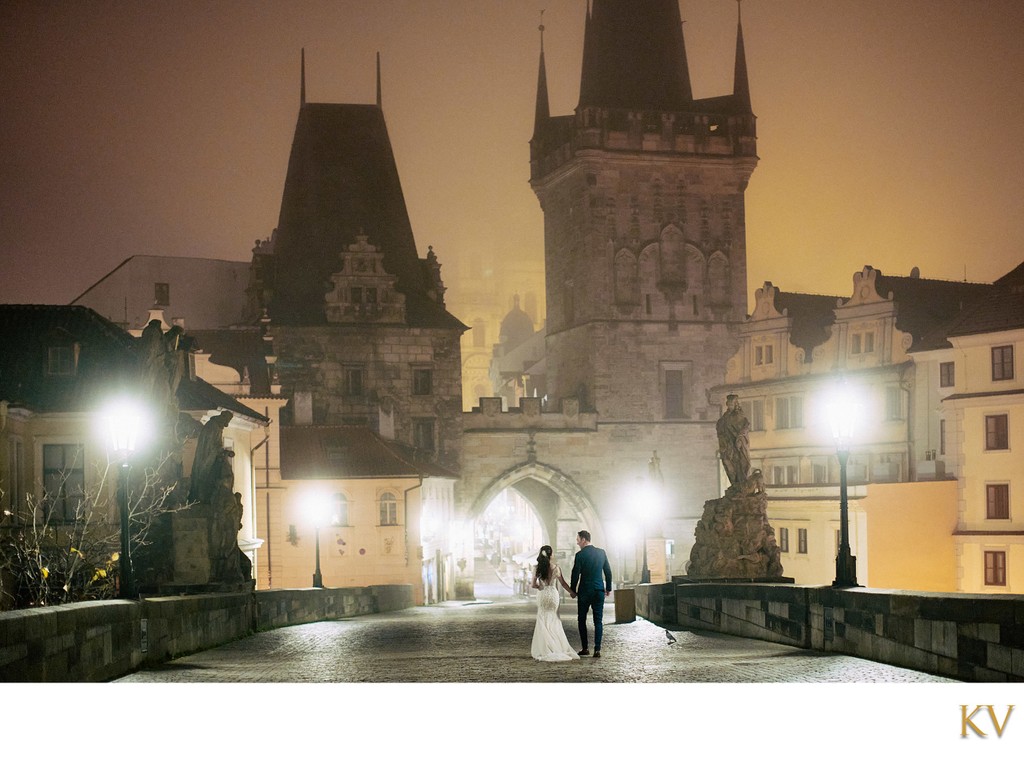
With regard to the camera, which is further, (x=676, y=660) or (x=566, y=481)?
(x=566, y=481)

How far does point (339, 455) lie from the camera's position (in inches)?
1741

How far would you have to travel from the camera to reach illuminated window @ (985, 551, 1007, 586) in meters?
26.9

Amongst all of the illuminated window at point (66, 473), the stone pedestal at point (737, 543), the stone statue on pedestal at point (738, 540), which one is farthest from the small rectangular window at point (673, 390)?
the stone pedestal at point (737, 543)

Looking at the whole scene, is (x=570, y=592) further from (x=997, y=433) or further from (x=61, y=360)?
(x=61, y=360)

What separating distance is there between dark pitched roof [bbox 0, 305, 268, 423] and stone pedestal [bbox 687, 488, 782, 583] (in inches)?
434

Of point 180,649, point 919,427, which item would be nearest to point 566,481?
point 919,427

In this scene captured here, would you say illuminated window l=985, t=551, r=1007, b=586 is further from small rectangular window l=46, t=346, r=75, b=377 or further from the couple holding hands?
small rectangular window l=46, t=346, r=75, b=377

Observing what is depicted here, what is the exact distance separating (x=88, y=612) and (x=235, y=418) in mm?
22503

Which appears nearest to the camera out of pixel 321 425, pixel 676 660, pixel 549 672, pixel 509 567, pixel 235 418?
pixel 549 672

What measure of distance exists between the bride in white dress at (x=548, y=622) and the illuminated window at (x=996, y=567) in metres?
15.2
